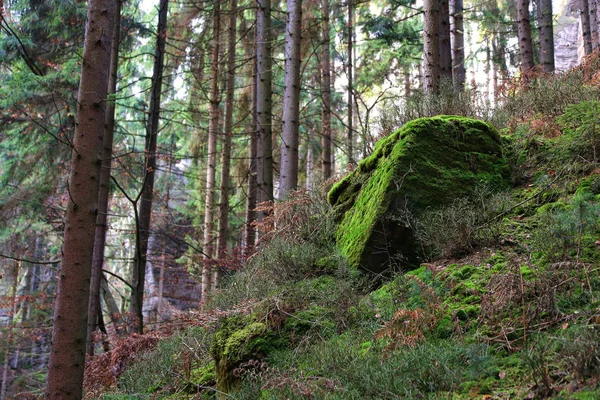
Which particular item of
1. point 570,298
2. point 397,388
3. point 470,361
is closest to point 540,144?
point 570,298

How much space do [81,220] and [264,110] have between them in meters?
6.20

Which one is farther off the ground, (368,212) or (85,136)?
(85,136)

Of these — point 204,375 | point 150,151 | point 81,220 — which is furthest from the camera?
point 150,151

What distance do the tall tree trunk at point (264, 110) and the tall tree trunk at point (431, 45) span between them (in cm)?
363

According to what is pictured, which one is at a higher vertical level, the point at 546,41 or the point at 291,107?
the point at 546,41

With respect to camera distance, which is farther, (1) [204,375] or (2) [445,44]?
(2) [445,44]

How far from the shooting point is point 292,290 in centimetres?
Result: 451

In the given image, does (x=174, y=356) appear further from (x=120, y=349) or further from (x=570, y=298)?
(x=570, y=298)

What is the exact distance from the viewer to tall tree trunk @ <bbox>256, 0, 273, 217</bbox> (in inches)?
404

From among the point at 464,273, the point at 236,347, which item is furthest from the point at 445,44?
the point at 236,347

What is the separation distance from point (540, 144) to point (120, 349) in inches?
239

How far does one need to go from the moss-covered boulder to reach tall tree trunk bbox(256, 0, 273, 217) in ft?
15.0

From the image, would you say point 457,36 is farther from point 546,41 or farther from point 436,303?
point 436,303

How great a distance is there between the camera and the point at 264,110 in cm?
1034
